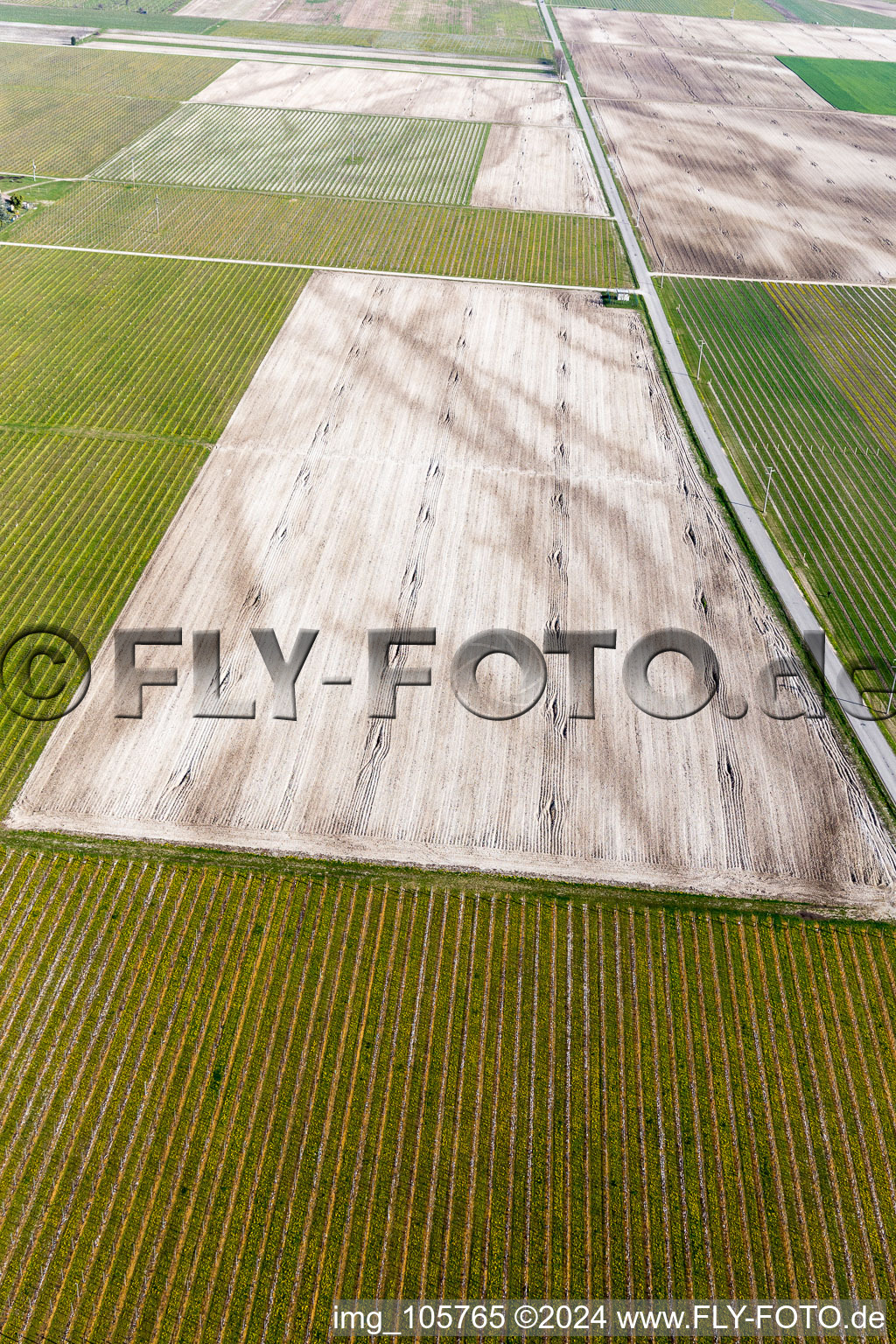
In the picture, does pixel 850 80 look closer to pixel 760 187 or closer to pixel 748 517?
pixel 760 187

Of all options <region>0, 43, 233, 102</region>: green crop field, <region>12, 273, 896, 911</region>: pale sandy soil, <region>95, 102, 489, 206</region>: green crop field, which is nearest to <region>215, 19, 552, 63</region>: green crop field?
<region>0, 43, 233, 102</region>: green crop field

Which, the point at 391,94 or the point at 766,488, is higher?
the point at 391,94

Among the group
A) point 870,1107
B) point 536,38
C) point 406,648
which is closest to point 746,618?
point 406,648

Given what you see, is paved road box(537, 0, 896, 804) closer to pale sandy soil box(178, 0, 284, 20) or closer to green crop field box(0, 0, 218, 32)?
green crop field box(0, 0, 218, 32)
